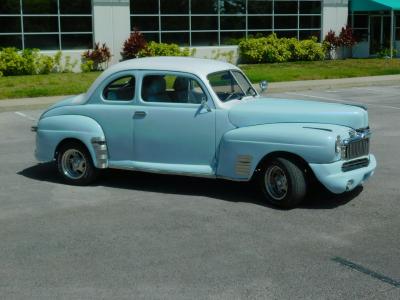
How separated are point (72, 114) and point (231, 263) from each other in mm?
3728

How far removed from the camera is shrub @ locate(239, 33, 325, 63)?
95.5ft

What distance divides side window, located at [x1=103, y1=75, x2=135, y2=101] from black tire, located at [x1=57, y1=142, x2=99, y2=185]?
2.36 ft

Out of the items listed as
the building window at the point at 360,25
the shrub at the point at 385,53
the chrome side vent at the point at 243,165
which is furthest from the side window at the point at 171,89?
the building window at the point at 360,25

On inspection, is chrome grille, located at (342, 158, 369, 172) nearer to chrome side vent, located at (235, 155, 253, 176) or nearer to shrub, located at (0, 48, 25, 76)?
chrome side vent, located at (235, 155, 253, 176)

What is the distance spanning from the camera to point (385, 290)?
5031 millimetres

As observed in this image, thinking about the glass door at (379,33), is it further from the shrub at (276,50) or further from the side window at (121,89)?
the side window at (121,89)

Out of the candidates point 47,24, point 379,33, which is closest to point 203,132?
point 47,24

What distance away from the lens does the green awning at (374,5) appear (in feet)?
102

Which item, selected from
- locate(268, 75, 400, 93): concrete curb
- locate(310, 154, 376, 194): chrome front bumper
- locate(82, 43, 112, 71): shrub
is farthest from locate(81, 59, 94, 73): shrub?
locate(310, 154, 376, 194): chrome front bumper

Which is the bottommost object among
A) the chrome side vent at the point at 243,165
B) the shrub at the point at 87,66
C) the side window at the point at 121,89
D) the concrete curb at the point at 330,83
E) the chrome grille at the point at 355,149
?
the chrome side vent at the point at 243,165

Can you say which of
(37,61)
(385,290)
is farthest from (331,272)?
(37,61)

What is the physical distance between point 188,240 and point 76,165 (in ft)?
9.20

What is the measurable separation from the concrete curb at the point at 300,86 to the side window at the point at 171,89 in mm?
9205

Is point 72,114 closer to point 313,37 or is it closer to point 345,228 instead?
point 345,228
